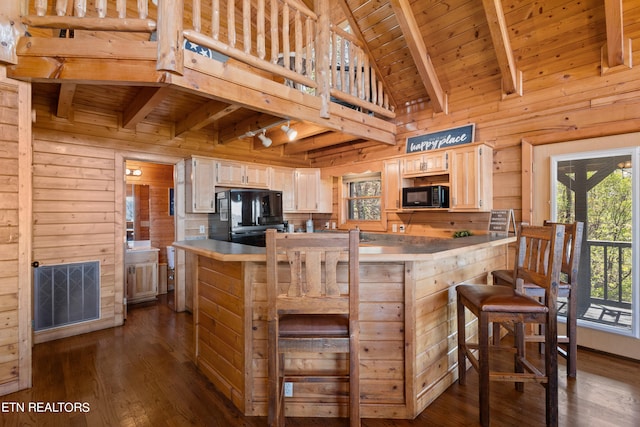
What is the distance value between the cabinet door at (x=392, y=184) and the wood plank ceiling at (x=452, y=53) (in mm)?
904

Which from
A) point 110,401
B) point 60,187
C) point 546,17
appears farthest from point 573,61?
point 60,187

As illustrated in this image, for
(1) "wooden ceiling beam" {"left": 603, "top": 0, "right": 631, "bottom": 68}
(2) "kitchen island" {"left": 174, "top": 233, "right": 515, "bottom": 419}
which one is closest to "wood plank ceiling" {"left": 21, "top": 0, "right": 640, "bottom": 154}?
(1) "wooden ceiling beam" {"left": 603, "top": 0, "right": 631, "bottom": 68}

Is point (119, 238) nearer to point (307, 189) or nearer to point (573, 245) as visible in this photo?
point (307, 189)

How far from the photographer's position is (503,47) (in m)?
3.16

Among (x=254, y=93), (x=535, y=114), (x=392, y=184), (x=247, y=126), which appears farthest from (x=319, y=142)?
(x=535, y=114)

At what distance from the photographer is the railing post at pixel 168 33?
2178 millimetres

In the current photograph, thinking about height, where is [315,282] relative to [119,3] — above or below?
below

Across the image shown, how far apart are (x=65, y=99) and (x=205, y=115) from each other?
1.31m

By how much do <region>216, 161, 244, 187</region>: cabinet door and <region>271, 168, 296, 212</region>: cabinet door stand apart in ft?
1.88

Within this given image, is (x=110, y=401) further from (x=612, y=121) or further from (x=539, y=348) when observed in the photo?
(x=612, y=121)

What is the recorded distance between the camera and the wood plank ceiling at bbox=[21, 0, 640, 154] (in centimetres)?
284

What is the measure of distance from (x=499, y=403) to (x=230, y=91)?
318 cm

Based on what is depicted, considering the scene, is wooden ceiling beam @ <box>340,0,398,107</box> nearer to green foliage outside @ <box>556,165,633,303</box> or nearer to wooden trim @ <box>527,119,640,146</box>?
wooden trim @ <box>527,119,640,146</box>

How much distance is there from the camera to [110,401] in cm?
220
